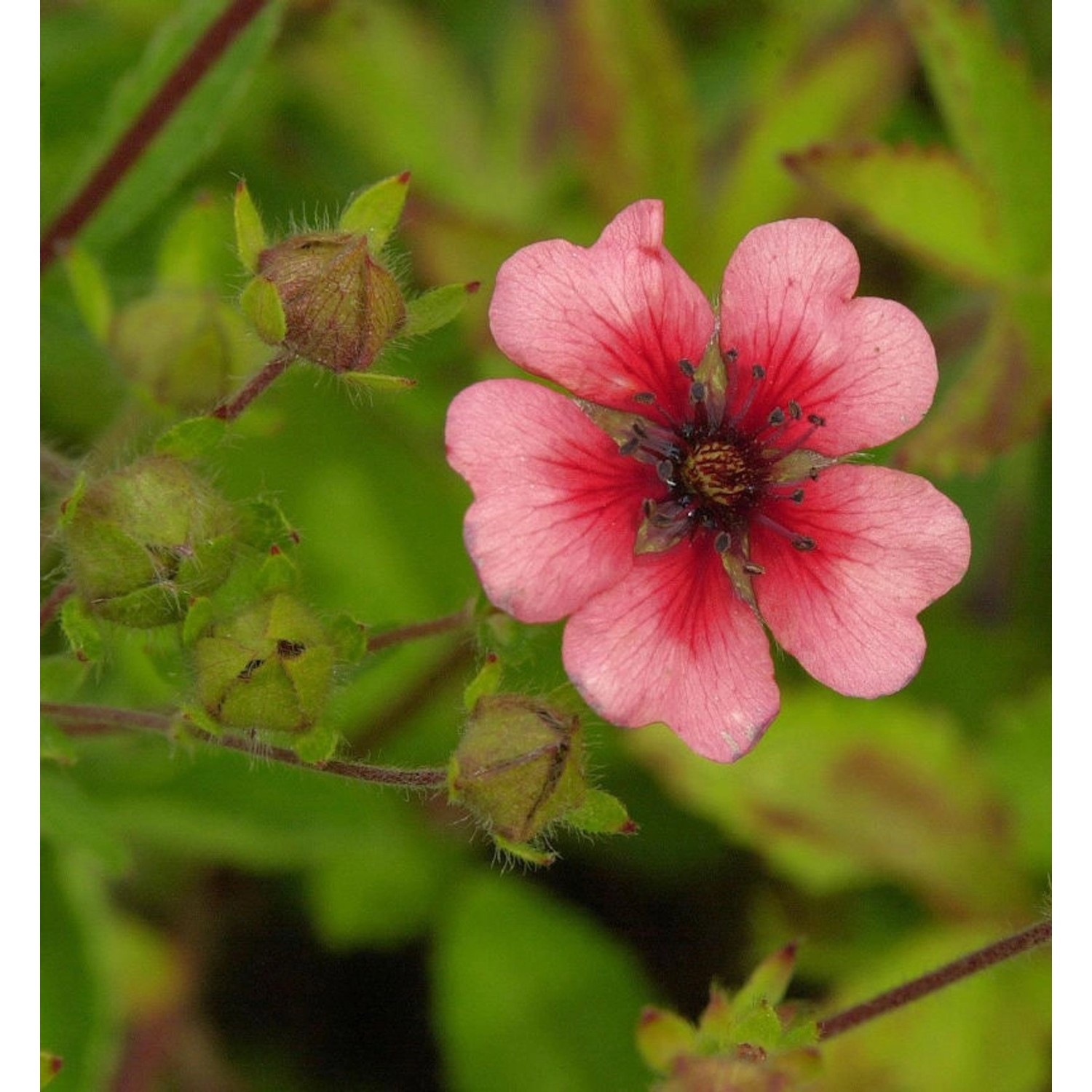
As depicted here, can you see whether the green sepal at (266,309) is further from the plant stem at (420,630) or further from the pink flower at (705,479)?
the plant stem at (420,630)

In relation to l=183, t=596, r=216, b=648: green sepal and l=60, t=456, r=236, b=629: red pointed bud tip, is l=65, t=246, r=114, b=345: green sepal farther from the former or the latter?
l=183, t=596, r=216, b=648: green sepal

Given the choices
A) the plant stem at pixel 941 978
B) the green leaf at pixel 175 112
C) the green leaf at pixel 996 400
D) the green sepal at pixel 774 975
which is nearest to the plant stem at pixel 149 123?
the green leaf at pixel 175 112

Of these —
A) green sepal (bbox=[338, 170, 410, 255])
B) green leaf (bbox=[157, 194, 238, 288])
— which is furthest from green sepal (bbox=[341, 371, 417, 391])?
green leaf (bbox=[157, 194, 238, 288])

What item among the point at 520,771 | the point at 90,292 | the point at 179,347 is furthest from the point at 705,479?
the point at 90,292

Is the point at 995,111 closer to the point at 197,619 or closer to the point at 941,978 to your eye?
the point at 941,978

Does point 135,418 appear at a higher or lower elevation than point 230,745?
higher

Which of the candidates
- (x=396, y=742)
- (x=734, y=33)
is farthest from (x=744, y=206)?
(x=396, y=742)
